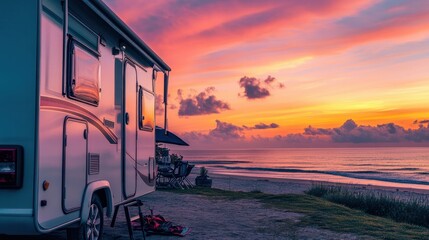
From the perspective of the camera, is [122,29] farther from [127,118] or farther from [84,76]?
[84,76]

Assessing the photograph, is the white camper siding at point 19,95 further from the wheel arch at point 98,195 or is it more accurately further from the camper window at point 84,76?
the wheel arch at point 98,195

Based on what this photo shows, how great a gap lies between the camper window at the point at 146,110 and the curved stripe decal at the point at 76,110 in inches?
47.1

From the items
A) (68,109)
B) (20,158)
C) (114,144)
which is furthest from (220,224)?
(20,158)

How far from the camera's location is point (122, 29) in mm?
7062

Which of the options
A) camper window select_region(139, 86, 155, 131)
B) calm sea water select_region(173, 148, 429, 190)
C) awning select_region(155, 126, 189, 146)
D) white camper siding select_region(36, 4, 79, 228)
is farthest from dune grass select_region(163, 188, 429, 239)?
calm sea water select_region(173, 148, 429, 190)

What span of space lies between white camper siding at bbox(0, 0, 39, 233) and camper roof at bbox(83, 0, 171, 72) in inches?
38.2

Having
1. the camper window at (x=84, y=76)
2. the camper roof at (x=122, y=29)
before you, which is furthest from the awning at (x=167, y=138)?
the camper window at (x=84, y=76)

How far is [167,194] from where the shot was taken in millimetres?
16031

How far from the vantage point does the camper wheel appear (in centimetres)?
586

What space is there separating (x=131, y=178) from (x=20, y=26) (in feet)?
11.3

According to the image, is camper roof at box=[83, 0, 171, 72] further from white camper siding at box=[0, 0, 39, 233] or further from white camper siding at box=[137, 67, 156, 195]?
white camper siding at box=[0, 0, 39, 233]

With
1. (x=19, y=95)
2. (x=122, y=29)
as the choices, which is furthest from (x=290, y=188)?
(x=19, y=95)

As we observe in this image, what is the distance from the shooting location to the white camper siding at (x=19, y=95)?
454 centimetres

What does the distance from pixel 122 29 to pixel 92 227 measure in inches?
111
